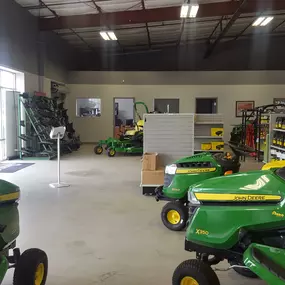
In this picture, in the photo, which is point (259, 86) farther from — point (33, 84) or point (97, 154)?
point (33, 84)

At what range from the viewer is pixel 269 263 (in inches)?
71.4

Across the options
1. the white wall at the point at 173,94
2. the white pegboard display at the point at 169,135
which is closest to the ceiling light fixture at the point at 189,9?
the white pegboard display at the point at 169,135

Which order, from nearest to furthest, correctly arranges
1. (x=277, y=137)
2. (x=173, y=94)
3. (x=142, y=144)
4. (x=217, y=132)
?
1. (x=217, y=132)
2. (x=277, y=137)
3. (x=142, y=144)
4. (x=173, y=94)

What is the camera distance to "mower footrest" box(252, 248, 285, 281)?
1771mm

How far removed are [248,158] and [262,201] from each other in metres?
8.45

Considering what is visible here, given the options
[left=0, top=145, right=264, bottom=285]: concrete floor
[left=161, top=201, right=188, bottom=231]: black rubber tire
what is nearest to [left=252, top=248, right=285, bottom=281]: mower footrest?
[left=0, top=145, right=264, bottom=285]: concrete floor

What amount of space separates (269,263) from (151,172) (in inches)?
142

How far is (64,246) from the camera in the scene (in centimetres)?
341

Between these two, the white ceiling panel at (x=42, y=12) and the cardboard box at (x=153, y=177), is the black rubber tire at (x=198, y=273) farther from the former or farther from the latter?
the white ceiling panel at (x=42, y=12)

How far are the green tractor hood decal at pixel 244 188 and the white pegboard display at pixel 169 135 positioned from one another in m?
3.51

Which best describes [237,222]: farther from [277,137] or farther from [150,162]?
[277,137]

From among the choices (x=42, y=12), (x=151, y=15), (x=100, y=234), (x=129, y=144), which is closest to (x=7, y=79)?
(x=42, y=12)

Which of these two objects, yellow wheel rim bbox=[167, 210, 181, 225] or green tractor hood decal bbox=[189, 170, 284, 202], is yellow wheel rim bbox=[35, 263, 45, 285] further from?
yellow wheel rim bbox=[167, 210, 181, 225]

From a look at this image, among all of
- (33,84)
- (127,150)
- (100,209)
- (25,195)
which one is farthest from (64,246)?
(33,84)
